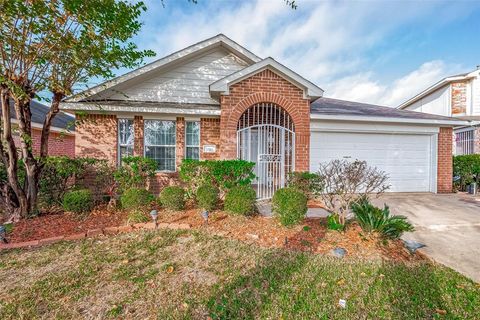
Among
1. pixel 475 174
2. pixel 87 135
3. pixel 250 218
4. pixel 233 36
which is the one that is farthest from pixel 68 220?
pixel 475 174

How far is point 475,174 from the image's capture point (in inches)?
379

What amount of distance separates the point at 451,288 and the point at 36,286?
17.5 ft

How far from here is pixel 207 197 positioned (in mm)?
5586

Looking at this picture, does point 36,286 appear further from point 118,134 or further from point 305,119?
point 305,119

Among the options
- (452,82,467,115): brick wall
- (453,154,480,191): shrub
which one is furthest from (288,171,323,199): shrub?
(452,82,467,115): brick wall

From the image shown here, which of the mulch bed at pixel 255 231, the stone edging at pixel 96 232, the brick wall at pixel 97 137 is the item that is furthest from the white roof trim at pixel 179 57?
the stone edging at pixel 96 232

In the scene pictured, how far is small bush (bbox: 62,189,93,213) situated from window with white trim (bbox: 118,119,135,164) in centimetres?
241

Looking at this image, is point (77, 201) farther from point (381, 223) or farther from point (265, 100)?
point (381, 223)

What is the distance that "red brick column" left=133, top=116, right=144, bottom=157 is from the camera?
7.78 metres

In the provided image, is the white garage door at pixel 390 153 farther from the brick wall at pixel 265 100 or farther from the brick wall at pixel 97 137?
the brick wall at pixel 97 137

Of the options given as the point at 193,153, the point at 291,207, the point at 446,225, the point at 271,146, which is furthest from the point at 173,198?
the point at 446,225

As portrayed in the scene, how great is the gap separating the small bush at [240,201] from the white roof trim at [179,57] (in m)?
5.45

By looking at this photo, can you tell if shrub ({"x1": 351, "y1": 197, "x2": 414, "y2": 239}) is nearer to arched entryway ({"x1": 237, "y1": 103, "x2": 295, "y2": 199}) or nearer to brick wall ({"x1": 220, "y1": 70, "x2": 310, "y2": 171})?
brick wall ({"x1": 220, "y1": 70, "x2": 310, "y2": 171})

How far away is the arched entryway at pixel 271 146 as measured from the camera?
7473mm
